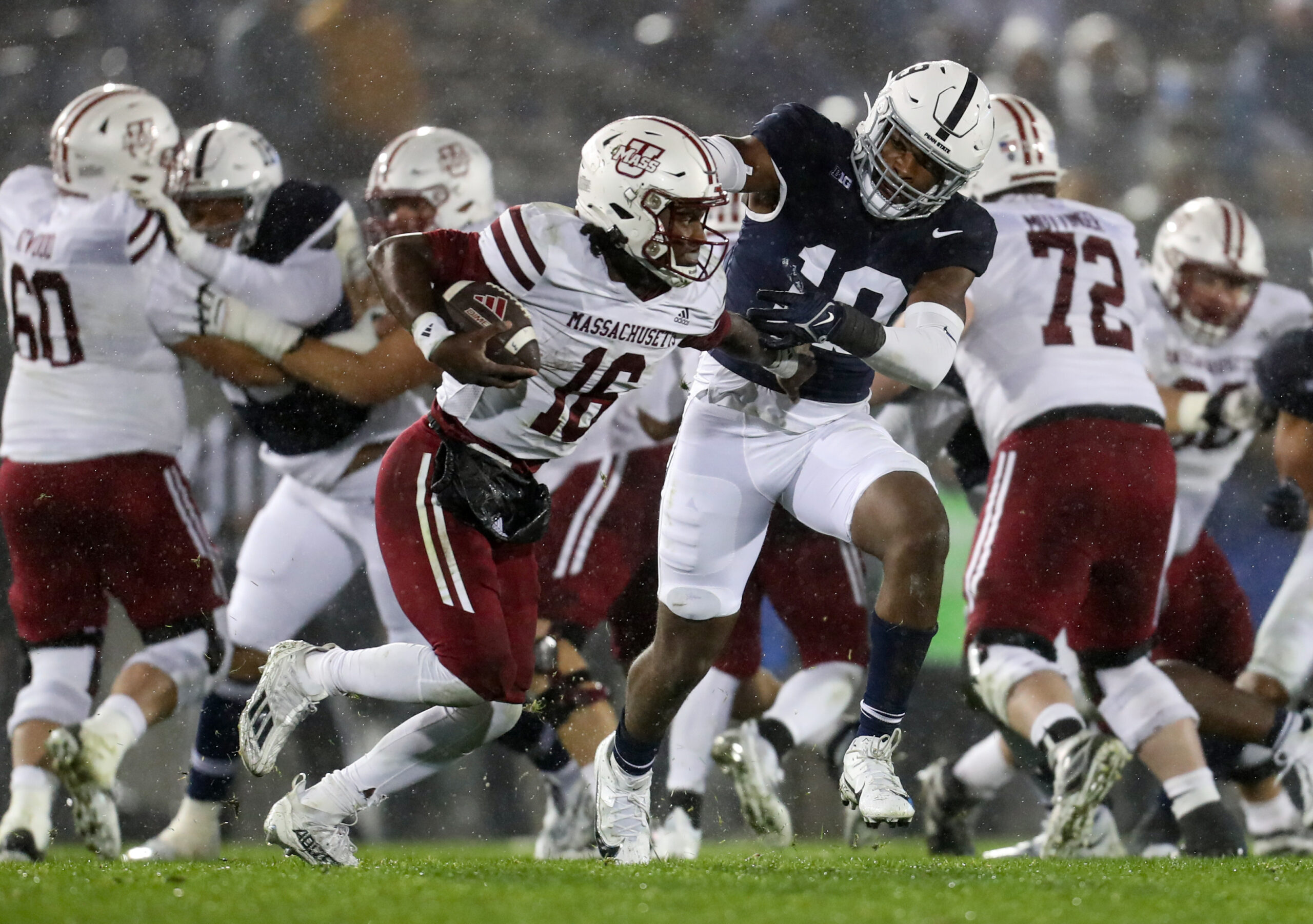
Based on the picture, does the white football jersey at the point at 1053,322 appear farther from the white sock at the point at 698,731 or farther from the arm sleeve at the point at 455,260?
the arm sleeve at the point at 455,260

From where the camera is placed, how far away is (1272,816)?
4.49 m

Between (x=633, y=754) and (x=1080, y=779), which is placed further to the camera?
(x=1080, y=779)

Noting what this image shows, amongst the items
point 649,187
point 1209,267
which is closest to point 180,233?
point 649,187

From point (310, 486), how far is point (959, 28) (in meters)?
3.05

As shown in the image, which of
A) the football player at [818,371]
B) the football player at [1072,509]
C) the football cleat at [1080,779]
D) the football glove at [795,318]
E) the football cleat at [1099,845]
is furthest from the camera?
the football cleat at [1099,845]

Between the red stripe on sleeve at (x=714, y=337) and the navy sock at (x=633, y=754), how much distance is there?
2.89ft

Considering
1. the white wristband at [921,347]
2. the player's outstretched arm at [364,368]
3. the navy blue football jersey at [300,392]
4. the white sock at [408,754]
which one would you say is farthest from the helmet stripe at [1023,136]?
the white sock at [408,754]

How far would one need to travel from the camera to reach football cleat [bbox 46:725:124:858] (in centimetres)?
374

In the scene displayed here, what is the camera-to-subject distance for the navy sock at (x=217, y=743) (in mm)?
4270

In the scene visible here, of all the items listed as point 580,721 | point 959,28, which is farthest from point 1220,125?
point 580,721

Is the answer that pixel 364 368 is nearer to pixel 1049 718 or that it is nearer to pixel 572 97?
pixel 572 97

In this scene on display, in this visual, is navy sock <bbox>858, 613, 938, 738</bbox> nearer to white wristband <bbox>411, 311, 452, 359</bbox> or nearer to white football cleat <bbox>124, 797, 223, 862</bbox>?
white wristband <bbox>411, 311, 452, 359</bbox>

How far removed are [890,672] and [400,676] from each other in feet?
3.30

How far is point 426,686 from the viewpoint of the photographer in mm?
3086
